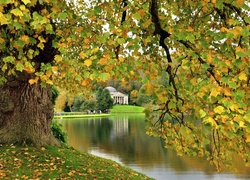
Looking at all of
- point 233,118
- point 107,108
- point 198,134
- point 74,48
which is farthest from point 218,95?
point 107,108

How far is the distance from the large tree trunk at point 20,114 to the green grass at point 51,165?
483 millimetres

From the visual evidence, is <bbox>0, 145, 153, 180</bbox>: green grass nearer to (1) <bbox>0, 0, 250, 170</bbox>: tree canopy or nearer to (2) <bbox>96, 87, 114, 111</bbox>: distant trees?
(1) <bbox>0, 0, 250, 170</bbox>: tree canopy

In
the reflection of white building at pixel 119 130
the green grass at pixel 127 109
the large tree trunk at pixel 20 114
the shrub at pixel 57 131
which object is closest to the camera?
the large tree trunk at pixel 20 114

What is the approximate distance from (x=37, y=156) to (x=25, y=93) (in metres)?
2.45

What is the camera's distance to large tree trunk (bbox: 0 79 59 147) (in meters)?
12.2

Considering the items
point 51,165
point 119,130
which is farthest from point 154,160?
point 119,130

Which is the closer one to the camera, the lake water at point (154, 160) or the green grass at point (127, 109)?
the lake water at point (154, 160)

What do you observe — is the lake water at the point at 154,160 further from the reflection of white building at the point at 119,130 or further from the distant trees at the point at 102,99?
the distant trees at the point at 102,99

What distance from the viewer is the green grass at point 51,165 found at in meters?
10.1

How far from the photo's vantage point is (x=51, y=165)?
10961 millimetres

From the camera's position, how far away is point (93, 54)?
5.89 meters

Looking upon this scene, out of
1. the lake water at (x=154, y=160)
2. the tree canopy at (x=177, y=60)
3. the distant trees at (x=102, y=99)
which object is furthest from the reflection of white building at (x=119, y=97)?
the tree canopy at (x=177, y=60)

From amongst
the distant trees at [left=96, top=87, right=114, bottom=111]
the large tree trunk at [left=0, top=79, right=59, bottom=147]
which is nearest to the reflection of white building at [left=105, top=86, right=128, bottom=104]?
the distant trees at [left=96, top=87, right=114, bottom=111]

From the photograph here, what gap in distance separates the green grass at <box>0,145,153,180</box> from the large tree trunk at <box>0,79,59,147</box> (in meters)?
0.48
